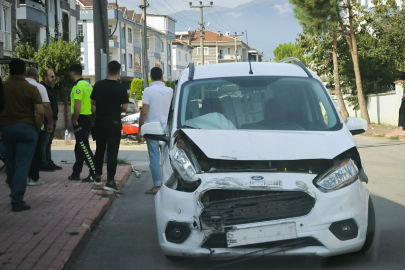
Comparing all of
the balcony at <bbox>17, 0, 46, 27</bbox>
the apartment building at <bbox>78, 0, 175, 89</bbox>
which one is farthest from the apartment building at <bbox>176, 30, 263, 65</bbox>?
the balcony at <bbox>17, 0, 46, 27</bbox>

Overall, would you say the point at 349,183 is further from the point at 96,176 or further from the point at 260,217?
the point at 96,176

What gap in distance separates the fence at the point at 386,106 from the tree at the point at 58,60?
1699cm

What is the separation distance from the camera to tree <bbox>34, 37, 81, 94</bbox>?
3192cm

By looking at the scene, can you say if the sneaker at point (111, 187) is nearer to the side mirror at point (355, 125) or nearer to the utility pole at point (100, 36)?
the utility pole at point (100, 36)

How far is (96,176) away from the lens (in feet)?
32.1

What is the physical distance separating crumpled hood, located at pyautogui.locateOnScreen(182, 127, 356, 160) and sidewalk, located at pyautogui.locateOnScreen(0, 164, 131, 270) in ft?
5.31

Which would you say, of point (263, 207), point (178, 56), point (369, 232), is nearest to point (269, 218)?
point (263, 207)

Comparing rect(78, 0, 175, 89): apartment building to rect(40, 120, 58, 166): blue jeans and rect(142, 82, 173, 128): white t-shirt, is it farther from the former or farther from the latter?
rect(142, 82, 173, 128): white t-shirt

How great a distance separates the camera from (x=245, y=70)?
6.64 m

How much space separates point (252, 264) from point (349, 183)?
110 cm

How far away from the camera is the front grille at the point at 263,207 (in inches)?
195

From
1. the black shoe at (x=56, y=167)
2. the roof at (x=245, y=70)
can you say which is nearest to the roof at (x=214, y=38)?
the black shoe at (x=56, y=167)

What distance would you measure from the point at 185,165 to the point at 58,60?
28.2 metres

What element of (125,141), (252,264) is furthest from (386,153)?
(252,264)
